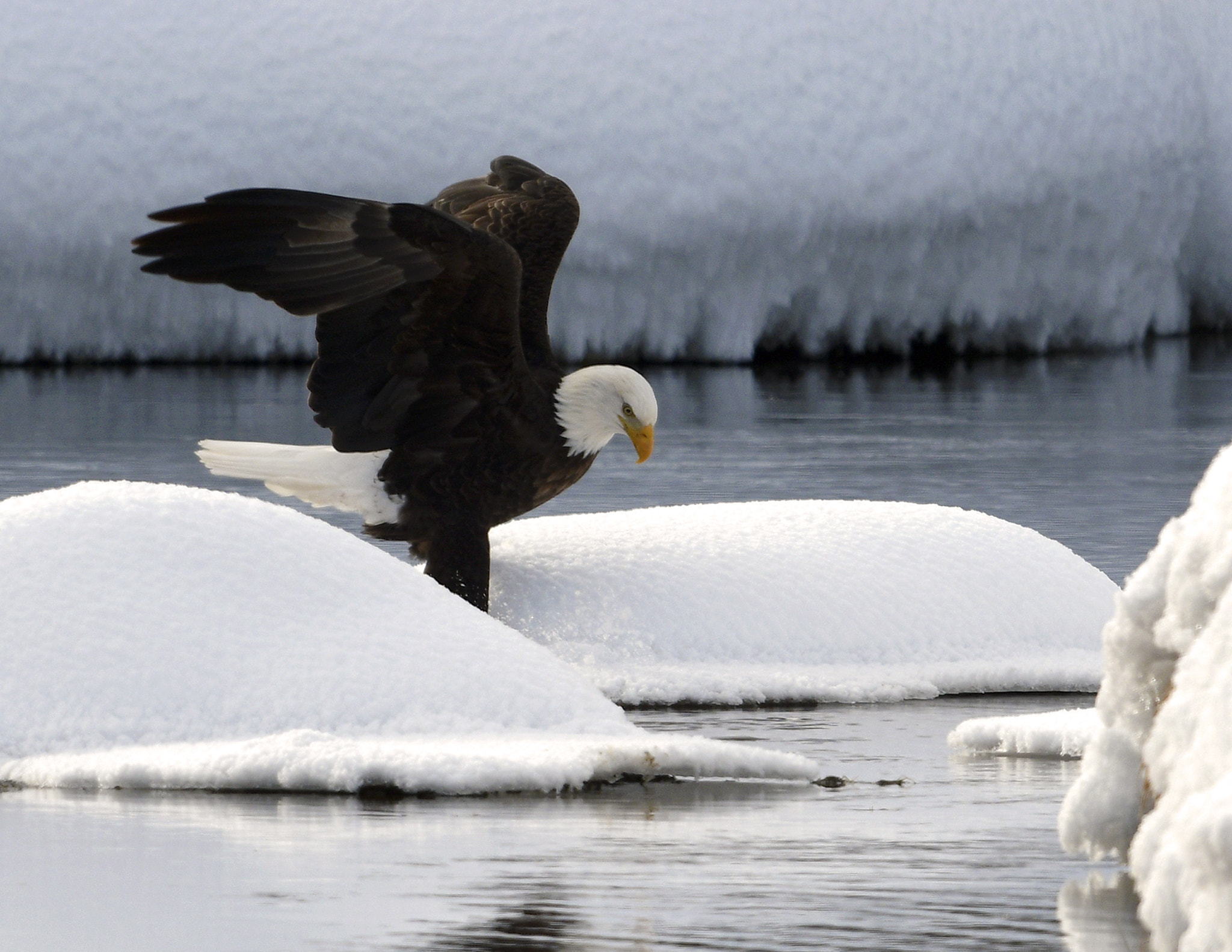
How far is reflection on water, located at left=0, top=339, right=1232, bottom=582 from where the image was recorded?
12.1 m

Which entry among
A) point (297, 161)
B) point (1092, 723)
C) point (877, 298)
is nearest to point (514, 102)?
point (297, 161)

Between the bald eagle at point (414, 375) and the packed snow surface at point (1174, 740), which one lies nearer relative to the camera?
the packed snow surface at point (1174, 740)

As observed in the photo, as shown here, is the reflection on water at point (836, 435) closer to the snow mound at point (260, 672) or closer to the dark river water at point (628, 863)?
the dark river water at point (628, 863)

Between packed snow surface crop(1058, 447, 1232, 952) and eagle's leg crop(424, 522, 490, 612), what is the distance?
3.53 m

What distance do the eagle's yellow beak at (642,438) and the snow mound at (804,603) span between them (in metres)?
0.25

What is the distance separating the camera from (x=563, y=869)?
387cm

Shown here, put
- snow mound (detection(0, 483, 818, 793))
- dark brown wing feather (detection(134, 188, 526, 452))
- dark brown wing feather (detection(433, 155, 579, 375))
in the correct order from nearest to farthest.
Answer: snow mound (detection(0, 483, 818, 793))
dark brown wing feather (detection(134, 188, 526, 452))
dark brown wing feather (detection(433, 155, 579, 375))

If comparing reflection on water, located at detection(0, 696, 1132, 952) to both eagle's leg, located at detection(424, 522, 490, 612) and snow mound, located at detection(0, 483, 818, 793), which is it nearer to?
snow mound, located at detection(0, 483, 818, 793)

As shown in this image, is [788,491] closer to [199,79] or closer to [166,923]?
[166,923]

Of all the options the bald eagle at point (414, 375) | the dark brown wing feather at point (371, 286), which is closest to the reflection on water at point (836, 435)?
the bald eagle at point (414, 375)

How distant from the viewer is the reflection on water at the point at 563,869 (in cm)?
340

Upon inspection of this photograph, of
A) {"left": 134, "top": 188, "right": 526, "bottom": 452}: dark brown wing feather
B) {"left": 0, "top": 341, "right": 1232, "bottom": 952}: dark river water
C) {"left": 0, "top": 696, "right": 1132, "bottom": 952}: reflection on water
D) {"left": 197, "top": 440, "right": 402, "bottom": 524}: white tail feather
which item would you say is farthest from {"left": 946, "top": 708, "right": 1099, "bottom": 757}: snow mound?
{"left": 197, "top": 440, "right": 402, "bottom": 524}: white tail feather

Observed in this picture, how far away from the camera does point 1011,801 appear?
4637 millimetres

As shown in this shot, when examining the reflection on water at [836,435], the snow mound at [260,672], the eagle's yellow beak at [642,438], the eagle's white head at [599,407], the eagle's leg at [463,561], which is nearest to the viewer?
the snow mound at [260,672]
